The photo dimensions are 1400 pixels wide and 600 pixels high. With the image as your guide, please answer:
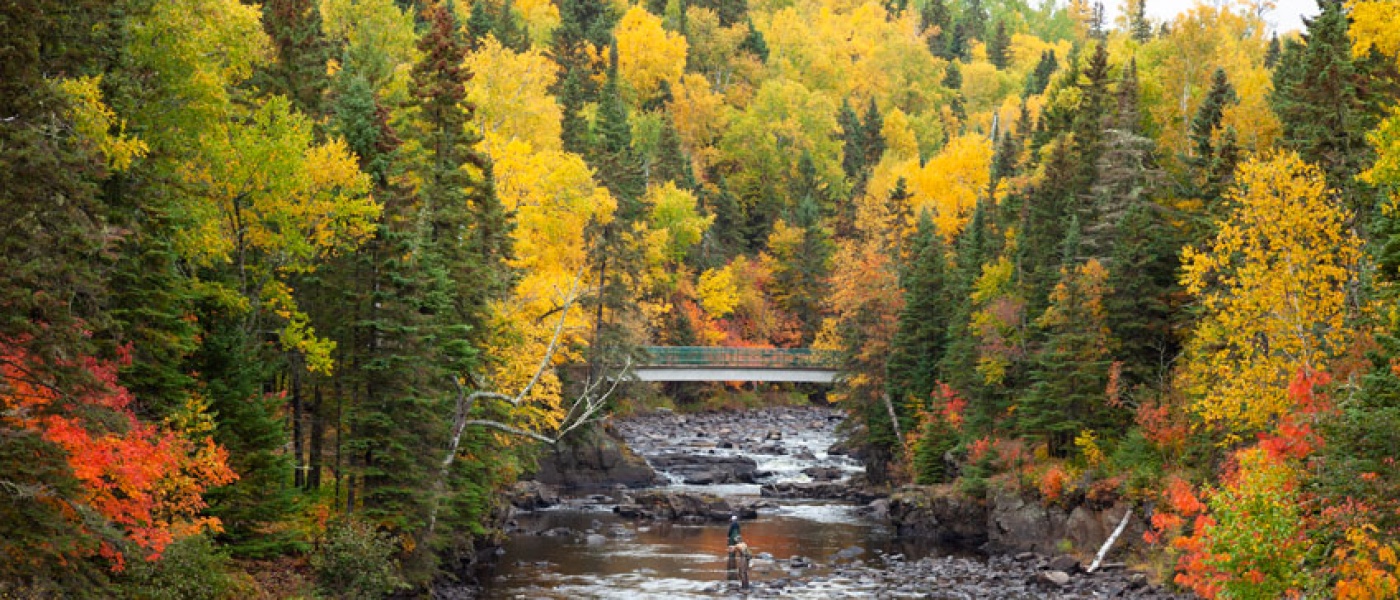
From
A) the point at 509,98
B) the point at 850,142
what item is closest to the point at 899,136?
the point at 850,142

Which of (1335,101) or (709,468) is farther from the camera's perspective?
(709,468)

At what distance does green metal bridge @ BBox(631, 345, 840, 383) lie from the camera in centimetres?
7075

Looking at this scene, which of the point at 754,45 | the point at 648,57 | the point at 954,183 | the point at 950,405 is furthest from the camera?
the point at 754,45

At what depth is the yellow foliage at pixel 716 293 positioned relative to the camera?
8531 centimetres

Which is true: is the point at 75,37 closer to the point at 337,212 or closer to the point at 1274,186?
the point at 337,212

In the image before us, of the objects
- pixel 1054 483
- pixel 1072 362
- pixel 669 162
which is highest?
pixel 669 162

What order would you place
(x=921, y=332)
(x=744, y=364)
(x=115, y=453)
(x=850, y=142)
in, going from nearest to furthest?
1. (x=115, y=453)
2. (x=921, y=332)
3. (x=744, y=364)
4. (x=850, y=142)

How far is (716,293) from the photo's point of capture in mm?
85625

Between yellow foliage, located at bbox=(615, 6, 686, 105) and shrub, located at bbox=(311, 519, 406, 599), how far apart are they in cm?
8009

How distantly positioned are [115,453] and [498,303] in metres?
20.1

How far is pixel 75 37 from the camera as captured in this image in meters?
22.4

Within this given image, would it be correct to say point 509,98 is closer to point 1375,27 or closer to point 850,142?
point 1375,27

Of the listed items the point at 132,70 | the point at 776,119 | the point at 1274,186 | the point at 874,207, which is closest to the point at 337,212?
the point at 132,70

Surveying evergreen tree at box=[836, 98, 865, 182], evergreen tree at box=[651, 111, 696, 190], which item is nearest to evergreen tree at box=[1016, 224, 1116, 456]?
evergreen tree at box=[651, 111, 696, 190]
